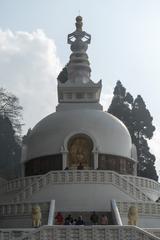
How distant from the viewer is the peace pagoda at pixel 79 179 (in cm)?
1898

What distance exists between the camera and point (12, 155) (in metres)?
59.9

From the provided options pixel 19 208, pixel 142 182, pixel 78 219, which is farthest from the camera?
pixel 142 182

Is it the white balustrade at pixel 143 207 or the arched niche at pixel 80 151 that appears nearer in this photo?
the white balustrade at pixel 143 207

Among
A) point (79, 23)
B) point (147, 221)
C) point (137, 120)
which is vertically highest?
point (79, 23)

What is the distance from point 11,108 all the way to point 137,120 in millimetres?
18321

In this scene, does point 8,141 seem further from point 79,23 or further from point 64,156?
point 64,156

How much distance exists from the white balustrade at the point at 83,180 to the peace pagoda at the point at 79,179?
0.19ft

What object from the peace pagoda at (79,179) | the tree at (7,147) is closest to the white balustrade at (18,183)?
the peace pagoda at (79,179)

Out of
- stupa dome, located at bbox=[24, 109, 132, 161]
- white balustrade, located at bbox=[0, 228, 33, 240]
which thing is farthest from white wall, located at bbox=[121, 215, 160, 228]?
stupa dome, located at bbox=[24, 109, 132, 161]

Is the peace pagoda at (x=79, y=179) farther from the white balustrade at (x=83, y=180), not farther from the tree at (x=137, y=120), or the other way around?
the tree at (x=137, y=120)

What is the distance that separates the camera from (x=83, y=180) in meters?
29.5

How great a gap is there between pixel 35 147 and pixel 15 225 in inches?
445

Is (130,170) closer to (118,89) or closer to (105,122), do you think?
(105,122)

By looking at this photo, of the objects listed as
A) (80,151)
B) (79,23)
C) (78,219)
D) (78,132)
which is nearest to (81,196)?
(78,219)
